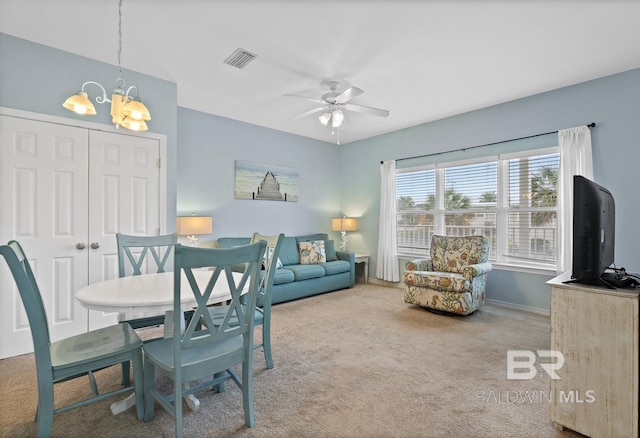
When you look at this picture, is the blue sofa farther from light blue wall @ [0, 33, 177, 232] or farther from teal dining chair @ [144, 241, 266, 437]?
teal dining chair @ [144, 241, 266, 437]

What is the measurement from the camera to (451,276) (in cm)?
381

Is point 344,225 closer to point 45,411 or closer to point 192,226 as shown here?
point 192,226

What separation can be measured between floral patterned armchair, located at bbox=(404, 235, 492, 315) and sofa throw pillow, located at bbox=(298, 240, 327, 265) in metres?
1.57

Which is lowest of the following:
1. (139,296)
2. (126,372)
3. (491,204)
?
(126,372)

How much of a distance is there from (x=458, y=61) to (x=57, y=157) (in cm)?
392

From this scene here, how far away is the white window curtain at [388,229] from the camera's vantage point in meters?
5.50

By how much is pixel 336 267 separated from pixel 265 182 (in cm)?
186

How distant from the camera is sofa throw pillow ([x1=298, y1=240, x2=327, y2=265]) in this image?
5172mm

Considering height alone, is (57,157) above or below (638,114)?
below

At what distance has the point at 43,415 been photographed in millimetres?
1507

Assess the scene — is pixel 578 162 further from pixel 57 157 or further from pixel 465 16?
pixel 57 157

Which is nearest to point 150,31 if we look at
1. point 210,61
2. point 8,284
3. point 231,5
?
point 210,61

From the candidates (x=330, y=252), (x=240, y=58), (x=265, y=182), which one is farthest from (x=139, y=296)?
(x=330, y=252)

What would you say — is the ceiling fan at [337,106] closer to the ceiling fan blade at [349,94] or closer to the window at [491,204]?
the ceiling fan blade at [349,94]
